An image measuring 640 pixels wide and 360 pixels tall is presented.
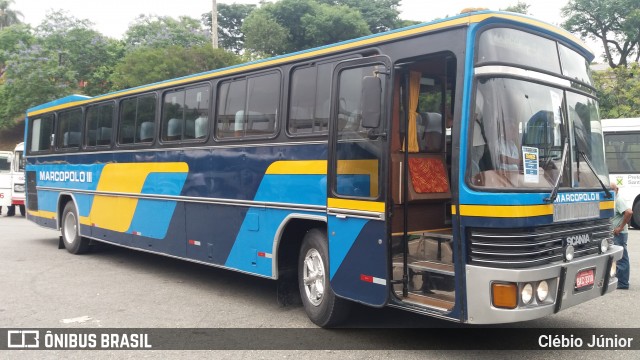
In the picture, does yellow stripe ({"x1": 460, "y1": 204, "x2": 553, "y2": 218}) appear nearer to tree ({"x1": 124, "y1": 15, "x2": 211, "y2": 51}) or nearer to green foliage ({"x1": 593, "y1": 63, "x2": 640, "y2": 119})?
green foliage ({"x1": 593, "y1": 63, "x2": 640, "y2": 119})

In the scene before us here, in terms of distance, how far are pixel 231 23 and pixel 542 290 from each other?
53556 mm

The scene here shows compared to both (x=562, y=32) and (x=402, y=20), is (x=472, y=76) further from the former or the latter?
(x=402, y=20)

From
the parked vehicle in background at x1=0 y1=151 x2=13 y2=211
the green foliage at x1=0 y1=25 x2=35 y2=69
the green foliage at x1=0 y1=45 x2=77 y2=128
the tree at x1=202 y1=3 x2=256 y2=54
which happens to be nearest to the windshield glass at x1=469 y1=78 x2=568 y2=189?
the parked vehicle in background at x1=0 y1=151 x2=13 y2=211

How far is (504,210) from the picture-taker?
4.57 metres

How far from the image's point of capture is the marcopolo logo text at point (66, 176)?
11078 mm

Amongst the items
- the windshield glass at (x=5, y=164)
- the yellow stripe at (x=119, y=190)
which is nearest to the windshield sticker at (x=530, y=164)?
the yellow stripe at (x=119, y=190)

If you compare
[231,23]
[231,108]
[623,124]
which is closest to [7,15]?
[231,23]

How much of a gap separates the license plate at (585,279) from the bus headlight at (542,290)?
0.49 meters

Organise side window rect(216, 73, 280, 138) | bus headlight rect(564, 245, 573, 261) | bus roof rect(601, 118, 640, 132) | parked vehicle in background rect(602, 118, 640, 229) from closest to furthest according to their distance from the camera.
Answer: bus headlight rect(564, 245, 573, 261)
side window rect(216, 73, 280, 138)
parked vehicle in background rect(602, 118, 640, 229)
bus roof rect(601, 118, 640, 132)

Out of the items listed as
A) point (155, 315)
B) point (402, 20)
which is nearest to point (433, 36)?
point (155, 315)

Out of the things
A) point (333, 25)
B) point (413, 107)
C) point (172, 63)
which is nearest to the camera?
point (413, 107)

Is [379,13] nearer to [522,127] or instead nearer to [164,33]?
[164,33]

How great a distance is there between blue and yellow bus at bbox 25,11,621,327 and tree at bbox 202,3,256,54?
156 feet

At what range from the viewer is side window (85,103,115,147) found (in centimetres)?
1048
